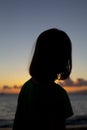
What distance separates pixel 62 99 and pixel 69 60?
0.24 metres

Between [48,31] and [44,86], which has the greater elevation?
[48,31]

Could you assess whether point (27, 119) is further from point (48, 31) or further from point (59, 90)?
point (48, 31)

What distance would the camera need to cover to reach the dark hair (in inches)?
80.0

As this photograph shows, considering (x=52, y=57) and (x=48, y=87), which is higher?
(x=52, y=57)

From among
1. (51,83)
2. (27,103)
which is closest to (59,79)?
(51,83)

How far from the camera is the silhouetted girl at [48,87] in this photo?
2.01m

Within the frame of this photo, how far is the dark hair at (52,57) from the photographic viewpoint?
2.03 metres

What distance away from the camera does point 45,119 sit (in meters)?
2.02

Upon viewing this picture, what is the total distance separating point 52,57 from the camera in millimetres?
2051

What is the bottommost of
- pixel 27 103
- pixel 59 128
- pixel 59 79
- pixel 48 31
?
pixel 59 128

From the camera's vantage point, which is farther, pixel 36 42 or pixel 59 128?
pixel 36 42

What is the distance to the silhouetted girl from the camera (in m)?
2.01

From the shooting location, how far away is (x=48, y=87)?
202cm

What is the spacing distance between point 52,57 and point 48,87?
0.19m
